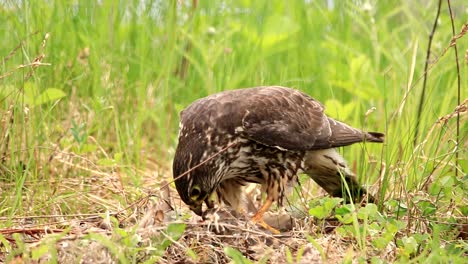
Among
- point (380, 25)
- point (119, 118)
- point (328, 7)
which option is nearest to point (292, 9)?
point (328, 7)

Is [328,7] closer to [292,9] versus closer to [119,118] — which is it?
[292,9]

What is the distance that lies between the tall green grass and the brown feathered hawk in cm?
22

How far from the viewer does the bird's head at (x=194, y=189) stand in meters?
5.21

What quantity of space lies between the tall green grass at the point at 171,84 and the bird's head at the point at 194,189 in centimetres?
55

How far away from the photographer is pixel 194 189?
5.27 m

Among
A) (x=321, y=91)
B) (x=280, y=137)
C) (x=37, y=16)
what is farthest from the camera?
(x=321, y=91)

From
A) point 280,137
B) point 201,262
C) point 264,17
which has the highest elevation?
point 264,17

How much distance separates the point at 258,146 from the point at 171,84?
6.82 ft

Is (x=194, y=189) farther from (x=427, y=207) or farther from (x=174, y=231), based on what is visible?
(x=427, y=207)

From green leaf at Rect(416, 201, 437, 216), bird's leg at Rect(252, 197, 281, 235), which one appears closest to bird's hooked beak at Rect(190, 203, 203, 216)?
bird's leg at Rect(252, 197, 281, 235)

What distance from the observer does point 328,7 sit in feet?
28.7

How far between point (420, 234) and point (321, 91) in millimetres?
2907

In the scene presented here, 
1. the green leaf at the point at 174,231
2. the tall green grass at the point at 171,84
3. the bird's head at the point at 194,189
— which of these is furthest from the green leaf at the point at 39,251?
the bird's head at the point at 194,189

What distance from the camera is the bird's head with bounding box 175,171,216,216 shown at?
17.1ft
